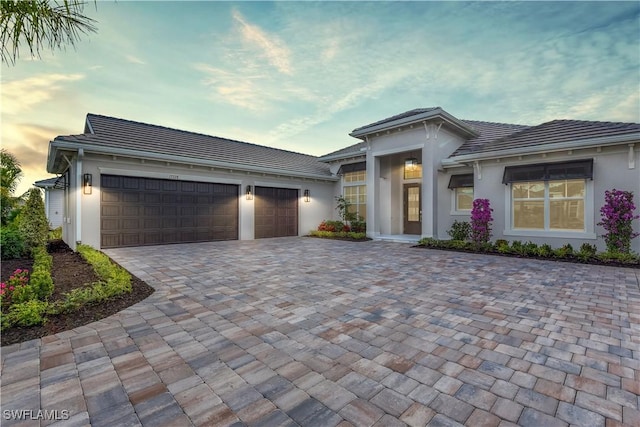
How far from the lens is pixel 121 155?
882cm

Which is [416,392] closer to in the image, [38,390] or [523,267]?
[38,390]

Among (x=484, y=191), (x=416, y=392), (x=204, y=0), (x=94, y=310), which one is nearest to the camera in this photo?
(x=416, y=392)

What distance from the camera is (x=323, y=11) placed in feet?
29.2

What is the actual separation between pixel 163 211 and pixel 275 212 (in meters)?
4.42

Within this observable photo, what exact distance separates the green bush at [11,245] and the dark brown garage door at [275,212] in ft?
23.0

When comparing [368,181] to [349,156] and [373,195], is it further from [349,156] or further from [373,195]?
[349,156]

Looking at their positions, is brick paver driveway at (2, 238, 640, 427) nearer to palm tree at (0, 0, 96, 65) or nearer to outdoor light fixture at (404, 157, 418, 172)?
palm tree at (0, 0, 96, 65)

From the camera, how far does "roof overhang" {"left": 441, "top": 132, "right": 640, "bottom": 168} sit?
714 centimetres

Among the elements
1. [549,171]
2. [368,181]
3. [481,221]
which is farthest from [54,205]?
[549,171]

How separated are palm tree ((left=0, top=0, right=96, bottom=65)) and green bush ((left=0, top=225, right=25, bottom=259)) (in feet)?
25.8

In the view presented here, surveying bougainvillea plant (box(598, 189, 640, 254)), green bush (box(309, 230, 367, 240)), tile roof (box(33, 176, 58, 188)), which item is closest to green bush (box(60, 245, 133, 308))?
green bush (box(309, 230, 367, 240))

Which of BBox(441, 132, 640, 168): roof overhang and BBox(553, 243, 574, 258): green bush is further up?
BBox(441, 132, 640, 168): roof overhang

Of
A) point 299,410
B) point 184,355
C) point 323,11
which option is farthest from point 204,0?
point 299,410

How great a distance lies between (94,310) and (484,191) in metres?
10.4
